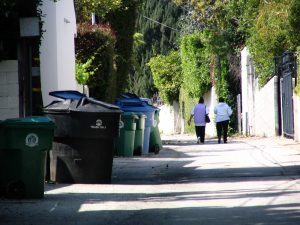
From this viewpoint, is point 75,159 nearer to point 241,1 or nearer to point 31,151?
point 31,151

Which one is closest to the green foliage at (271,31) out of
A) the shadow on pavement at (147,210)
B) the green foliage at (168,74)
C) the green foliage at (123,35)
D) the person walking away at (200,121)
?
the person walking away at (200,121)

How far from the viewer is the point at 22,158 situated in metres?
12.6

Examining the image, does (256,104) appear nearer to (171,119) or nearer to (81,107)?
(81,107)

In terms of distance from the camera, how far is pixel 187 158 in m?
21.7

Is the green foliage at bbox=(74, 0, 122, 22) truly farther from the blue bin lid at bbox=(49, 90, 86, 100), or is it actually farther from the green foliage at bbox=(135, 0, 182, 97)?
the green foliage at bbox=(135, 0, 182, 97)

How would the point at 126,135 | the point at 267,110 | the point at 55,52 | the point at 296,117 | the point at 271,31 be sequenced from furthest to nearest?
the point at 267,110, the point at 296,117, the point at 271,31, the point at 55,52, the point at 126,135

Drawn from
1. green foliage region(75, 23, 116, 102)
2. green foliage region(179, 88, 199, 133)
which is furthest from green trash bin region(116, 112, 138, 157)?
green foliage region(179, 88, 199, 133)

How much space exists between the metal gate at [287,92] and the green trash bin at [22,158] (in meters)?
14.9

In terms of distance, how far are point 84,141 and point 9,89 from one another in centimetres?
402

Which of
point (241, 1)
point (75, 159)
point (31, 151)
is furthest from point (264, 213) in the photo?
point (241, 1)

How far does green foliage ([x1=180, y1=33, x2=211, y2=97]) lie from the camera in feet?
132

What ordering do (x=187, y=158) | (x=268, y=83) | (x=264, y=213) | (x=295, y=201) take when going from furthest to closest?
(x=268, y=83)
(x=187, y=158)
(x=295, y=201)
(x=264, y=213)

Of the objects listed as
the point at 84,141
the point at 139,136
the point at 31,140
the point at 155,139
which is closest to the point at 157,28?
the point at 155,139

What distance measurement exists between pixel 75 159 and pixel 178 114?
141ft
